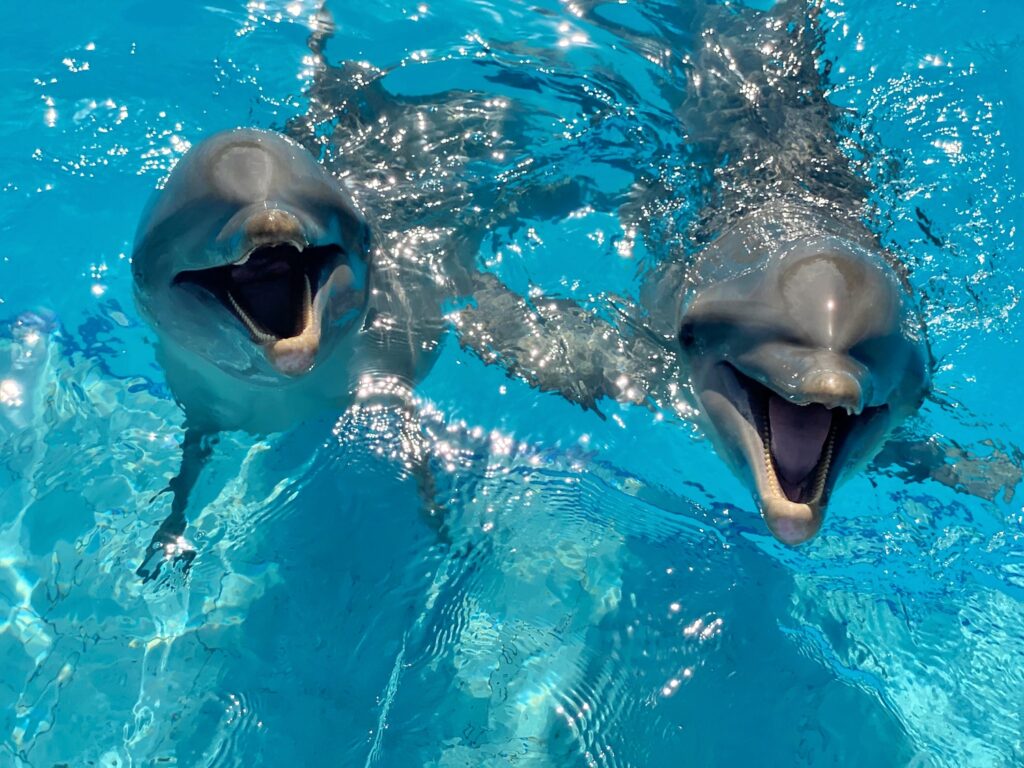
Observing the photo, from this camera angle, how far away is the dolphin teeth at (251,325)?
4604 mm

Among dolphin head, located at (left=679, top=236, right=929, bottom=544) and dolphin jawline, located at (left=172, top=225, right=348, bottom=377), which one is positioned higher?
dolphin head, located at (left=679, top=236, right=929, bottom=544)

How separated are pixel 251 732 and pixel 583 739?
172 centimetres

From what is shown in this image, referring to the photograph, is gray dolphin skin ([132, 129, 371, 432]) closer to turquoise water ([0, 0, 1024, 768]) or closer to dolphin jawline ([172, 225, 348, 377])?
dolphin jawline ([172, 225, 348, 377])

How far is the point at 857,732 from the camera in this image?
5758mm

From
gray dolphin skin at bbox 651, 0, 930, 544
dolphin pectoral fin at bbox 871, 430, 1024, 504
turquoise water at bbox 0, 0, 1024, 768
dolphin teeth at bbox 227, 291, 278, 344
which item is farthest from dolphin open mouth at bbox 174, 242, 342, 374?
dolphin pectoral fin at bbox 871, 430, 1024, 504

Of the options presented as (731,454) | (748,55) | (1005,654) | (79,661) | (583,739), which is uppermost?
(748,55)

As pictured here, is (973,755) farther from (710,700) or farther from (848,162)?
(848,162)

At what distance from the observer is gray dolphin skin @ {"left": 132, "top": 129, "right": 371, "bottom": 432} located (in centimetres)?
455

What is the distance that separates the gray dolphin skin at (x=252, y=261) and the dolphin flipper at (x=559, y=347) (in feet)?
4.59

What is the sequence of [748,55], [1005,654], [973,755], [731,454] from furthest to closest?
[748,55], [1005,654], [973,755], [731,454]

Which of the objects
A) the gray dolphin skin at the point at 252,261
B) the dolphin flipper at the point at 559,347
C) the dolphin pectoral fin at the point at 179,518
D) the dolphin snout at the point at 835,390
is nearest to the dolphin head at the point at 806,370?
the dolphin snout at the point at 835,390

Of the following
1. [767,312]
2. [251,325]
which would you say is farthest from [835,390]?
[251,325]

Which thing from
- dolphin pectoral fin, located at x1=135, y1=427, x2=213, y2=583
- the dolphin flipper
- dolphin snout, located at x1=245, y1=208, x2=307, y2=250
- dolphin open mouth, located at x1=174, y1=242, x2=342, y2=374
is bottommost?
dolphin pectoral fin, located at x1=135, y1=427, x2=213, y2=583

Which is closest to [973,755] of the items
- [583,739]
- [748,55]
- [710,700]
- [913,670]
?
[913,670]
